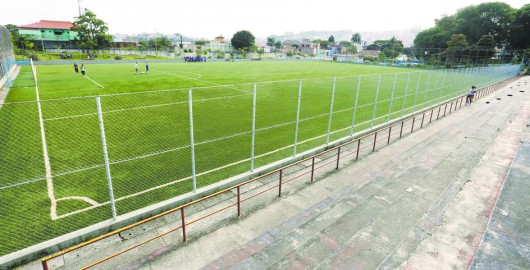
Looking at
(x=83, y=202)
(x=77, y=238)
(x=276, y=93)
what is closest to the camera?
(x=77, y=238)

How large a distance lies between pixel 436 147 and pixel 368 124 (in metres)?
3.93

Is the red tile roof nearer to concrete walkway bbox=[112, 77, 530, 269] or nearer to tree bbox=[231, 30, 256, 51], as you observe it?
tree bbox=[231, 30, 256, 51]

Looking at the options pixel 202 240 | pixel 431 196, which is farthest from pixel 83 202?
pixel 431 196

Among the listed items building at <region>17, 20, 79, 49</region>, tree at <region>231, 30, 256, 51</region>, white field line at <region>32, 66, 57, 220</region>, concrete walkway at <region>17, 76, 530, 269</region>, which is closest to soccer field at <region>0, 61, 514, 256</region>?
white field line at <region>32, 66, 57, 220</region>

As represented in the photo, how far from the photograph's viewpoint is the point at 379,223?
767cm

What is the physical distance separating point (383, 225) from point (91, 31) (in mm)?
86119

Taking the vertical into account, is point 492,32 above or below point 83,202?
above

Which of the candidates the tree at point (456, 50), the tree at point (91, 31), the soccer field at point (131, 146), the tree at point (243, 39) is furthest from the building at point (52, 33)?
the tree at point (456, 50)

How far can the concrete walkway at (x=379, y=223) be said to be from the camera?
6.27 metres

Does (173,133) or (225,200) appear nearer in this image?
(225,200)

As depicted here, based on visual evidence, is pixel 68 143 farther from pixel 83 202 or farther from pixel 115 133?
pixel 83 202

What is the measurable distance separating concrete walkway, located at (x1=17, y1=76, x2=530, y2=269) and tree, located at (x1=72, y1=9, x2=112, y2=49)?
80.3 m

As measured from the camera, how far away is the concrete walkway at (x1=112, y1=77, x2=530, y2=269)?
627 cm

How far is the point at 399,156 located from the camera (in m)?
12.5
